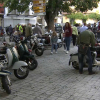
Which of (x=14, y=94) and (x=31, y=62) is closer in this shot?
(x=14, y=94)

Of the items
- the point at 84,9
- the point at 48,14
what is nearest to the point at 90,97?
the point at 48,14

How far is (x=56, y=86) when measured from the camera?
5855 millimetres

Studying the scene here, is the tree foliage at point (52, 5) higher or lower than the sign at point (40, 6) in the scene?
higher

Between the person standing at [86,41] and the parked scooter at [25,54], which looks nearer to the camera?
the person standing at [86,41]

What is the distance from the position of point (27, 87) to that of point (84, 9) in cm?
1452

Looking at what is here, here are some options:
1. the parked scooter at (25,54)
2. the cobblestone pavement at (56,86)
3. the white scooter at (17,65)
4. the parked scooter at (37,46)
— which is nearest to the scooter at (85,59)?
the cobblestone pavement at (56,86)

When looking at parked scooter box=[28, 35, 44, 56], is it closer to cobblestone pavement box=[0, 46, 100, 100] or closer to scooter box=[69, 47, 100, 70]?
cobblestone pavement box=[0, 46, 100, 100]

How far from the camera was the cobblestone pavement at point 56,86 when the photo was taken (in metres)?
5.03

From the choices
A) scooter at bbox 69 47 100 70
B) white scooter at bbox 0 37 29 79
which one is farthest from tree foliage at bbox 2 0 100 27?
white scooter at bbox 0 37 29 79

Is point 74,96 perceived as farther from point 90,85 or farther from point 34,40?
point 34,40

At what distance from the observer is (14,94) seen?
5203 mm

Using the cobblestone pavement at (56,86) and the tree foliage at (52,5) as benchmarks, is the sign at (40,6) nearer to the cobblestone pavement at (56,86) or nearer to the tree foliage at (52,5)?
the tree foliage at (52,5)

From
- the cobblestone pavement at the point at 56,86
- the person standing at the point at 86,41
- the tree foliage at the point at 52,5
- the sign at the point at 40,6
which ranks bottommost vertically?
the cobblestone pavement at the point at 56,86

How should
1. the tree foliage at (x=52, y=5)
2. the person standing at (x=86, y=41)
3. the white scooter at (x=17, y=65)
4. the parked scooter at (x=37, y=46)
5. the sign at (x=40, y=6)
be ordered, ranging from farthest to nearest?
the tree foliage at (x=52, y=5), the sign at (x=40, y=6), the parked scooter at (x=37, y=46), the person standing at (x=86, y=41), the white scooter at (x=17, y=65)
